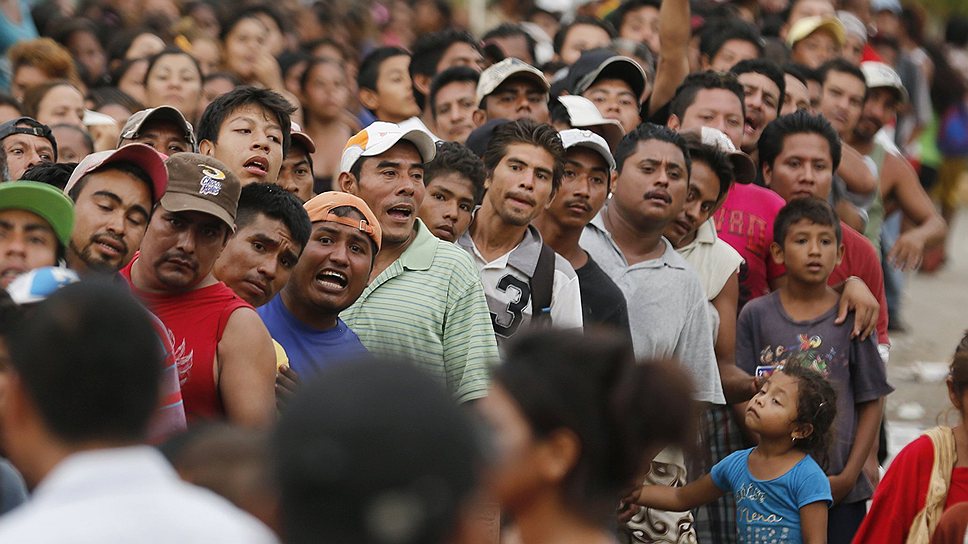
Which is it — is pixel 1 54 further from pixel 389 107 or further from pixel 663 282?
pixel 663 282

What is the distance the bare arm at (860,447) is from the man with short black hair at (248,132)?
2.53 metres

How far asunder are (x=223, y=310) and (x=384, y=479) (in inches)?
88.6

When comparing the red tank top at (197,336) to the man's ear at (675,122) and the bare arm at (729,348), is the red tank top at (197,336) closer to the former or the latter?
the bare arm at (729,348)

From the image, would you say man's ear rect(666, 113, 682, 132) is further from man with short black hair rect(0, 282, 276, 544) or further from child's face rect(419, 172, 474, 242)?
man with short black hair rect(0, 282, 276, 544)

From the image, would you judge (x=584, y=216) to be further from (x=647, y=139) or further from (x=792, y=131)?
(x=792, y=131)

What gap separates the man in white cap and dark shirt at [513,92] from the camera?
704 cm

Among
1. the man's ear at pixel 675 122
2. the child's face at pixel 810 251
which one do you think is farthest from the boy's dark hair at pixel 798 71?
the child's face at pixel 810 251

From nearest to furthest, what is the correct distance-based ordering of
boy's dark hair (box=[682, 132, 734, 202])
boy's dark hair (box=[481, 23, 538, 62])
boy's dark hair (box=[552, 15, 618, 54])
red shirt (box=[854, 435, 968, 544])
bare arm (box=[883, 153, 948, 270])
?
red shirt (box=[854, 435, 968, 544]) < boy's dark hair (box=[682, 132, 734, 202]) < bare arm (box=[883, 153, 948, 270]) < boy's dark hair (box=[552, 15, 618, 54]) < boy's dark hair (box=[481, 23, 538, 62])

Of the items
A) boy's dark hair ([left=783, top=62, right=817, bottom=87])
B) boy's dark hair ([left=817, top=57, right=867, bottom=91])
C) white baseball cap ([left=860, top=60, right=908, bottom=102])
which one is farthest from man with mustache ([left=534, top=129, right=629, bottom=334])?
white baseball cap ([left=860, top=60, right=908, bottom=102])

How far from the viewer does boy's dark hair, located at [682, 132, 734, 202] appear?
20.1 feet

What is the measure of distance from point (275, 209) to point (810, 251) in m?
2.44

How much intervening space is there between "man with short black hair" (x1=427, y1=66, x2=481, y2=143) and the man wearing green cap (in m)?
3.56

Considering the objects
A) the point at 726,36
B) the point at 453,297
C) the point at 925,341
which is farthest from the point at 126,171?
A: the point at 925,341

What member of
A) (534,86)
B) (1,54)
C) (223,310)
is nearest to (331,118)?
(534,86)
